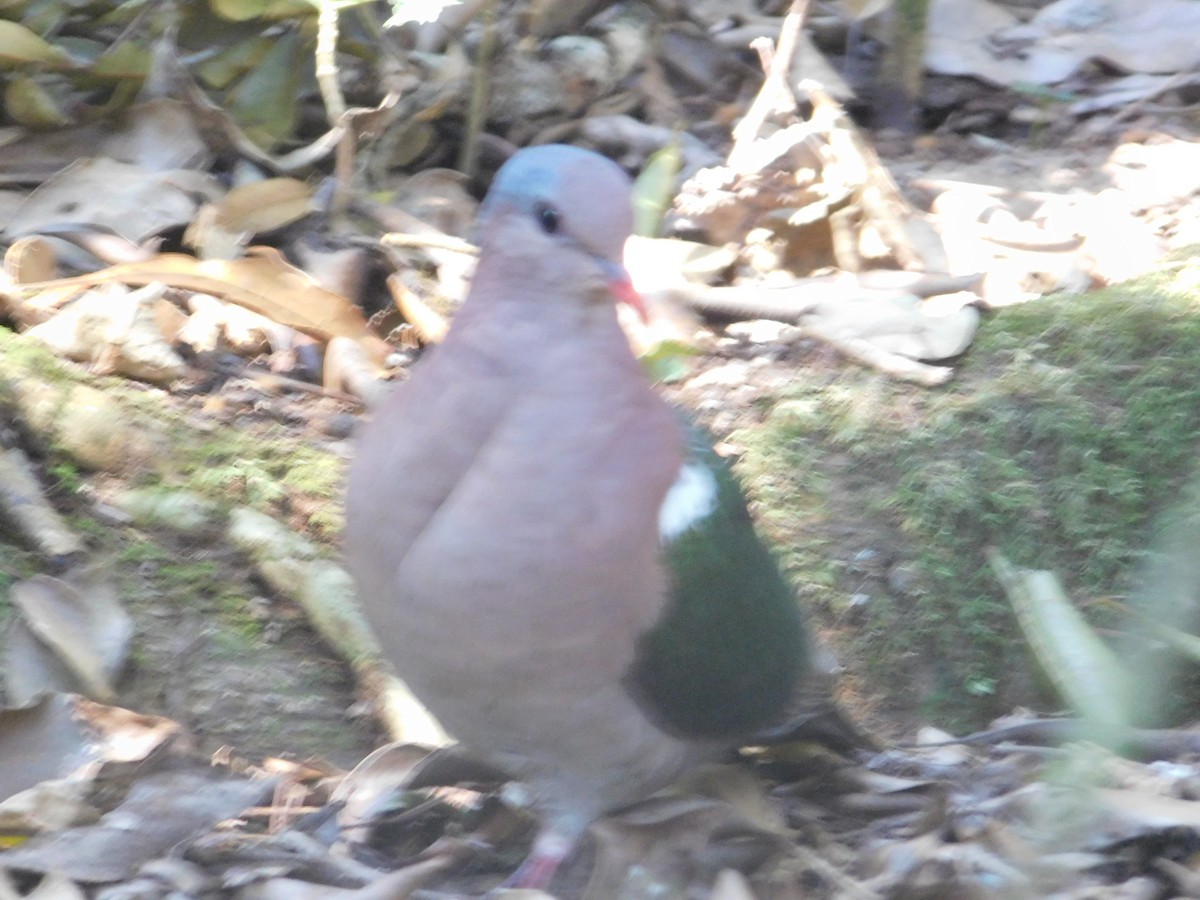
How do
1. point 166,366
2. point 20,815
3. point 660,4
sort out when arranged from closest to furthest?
point 20,815, point 166,366, point 660,4

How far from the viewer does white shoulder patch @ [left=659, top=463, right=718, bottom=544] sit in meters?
1.86

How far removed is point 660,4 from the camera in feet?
14.3

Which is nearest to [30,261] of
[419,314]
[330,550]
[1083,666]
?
[419,314]

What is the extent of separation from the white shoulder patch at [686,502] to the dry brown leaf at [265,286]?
1.35 metres

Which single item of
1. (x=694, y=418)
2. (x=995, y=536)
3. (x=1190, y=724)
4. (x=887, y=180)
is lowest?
(x=1190, y=724)

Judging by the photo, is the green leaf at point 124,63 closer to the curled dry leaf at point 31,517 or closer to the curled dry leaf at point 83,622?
the curled dry leaf at point 31,517

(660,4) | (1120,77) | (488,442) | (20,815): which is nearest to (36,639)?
(20,815)

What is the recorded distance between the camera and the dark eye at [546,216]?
179cm

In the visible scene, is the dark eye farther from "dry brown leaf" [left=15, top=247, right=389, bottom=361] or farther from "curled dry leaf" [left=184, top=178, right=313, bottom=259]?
"curled dry leaf" [left=184, top=178, right=313, bottom=259]

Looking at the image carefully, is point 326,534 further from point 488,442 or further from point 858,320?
point 858,320

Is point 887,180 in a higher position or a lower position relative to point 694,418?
higher

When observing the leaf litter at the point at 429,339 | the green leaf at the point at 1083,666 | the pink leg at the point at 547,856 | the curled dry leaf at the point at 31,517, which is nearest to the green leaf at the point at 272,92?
the leaf litter at the point at 429,339

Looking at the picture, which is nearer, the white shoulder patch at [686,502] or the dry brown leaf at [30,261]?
the white shoulder patch at [686,502]

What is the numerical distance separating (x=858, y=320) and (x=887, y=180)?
0.60 metres
